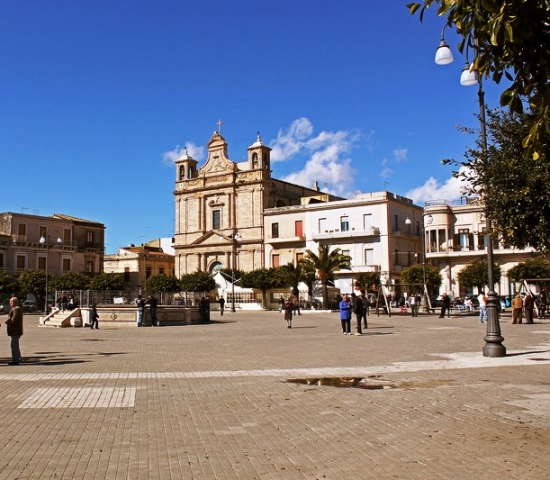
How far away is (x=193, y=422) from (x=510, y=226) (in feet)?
28.1

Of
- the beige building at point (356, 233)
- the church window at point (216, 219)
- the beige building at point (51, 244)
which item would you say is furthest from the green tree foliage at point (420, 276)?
the beige building at point (51, 244)

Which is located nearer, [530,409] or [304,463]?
[304,463]

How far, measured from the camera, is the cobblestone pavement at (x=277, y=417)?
548 cm

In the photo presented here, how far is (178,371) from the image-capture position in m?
12.4

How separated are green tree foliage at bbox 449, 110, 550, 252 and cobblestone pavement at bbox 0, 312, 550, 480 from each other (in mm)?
2831

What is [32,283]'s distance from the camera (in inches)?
2261

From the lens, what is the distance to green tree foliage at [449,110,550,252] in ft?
40.1

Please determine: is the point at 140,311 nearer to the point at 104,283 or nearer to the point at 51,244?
the point at 104,283

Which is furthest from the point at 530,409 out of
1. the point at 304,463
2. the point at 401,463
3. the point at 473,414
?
the point at 304,463

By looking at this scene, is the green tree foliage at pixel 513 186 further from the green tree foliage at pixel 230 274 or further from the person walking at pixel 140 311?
the green tree foliage at pixel 230 274

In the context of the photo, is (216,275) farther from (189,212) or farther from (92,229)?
(92,229)

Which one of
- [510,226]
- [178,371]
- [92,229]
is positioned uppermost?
[92,229]

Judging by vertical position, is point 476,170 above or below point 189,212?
below

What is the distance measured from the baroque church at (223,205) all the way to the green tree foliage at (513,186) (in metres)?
55.3
